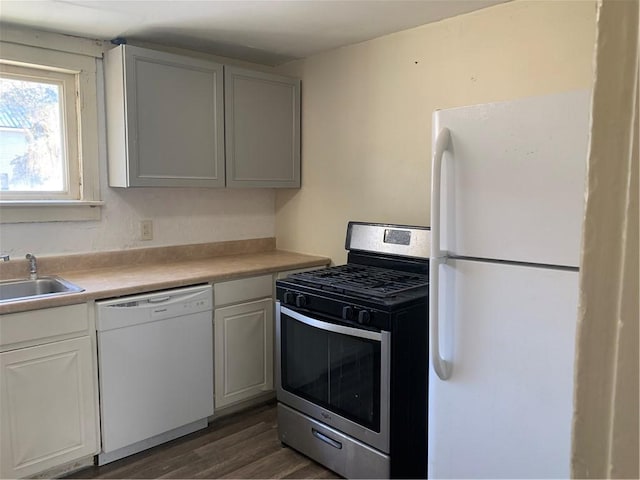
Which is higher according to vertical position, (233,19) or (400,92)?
(233,19)

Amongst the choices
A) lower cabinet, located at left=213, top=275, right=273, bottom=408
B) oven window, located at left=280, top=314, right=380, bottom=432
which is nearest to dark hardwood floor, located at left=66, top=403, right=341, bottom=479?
lower cabinet, located at left=213, top=275, right=273, bottom=408

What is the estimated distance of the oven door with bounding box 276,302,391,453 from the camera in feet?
6.75

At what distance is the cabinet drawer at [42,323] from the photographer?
6.50ft

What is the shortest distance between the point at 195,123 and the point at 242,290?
3.28 feet

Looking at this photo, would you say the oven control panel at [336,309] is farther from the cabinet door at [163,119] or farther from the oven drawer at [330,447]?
the cabinet door at [163,119]

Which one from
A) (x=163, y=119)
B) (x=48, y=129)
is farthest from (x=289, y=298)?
(x=48, y=129)

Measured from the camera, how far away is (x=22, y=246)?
2.51 metres

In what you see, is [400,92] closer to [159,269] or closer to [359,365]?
[359,365]

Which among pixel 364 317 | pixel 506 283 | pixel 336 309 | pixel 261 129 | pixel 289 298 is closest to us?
pixel 506 283

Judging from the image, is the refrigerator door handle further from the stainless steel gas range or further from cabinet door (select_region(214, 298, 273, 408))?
cabinet door (select_region(214, 298, 273, 408))

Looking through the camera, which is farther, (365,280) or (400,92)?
(400,92)

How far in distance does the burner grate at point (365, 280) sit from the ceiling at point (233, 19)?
1302 mm

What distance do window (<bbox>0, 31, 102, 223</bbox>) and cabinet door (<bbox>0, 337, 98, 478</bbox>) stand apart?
2.64ft

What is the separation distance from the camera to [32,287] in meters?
2.45
